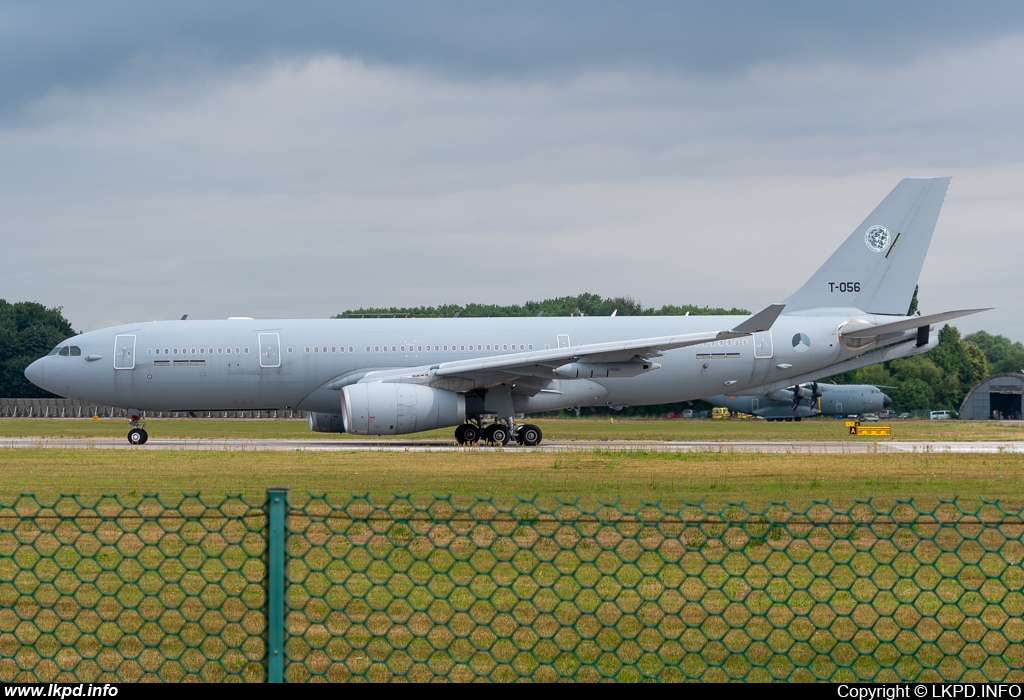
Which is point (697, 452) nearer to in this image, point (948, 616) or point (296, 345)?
point (296, 345)

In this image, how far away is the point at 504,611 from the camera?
6203mm

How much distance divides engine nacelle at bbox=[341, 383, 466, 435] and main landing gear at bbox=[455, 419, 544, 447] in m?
2.11

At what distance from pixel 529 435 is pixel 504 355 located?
2.33 metres

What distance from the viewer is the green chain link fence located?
5625mm

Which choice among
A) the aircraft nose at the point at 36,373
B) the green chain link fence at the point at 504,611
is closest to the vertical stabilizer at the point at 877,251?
the green chain link fence at the point at 504,611

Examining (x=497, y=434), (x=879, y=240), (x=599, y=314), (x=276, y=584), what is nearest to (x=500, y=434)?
(x=497, y=434)

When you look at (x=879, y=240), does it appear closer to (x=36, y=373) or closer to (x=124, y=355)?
(x=124, y=355)

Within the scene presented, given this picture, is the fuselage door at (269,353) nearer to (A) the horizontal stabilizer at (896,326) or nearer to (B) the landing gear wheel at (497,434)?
(B) the landing gear wheel at (497,434)

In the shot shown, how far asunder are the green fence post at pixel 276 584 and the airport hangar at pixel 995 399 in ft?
285

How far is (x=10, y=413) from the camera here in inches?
2405

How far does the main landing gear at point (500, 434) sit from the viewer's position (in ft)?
92.7

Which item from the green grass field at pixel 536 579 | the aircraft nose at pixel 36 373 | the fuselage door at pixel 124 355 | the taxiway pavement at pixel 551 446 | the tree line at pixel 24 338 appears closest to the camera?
the green grass field at pixel 536 579

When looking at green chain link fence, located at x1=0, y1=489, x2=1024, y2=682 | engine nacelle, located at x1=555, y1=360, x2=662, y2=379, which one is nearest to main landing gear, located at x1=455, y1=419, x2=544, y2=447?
engine nacelle, located at x1=555, y1=360, x2=662, y2=379

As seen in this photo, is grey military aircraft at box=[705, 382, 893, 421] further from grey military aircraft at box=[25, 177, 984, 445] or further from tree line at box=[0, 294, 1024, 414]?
grey military aircraft at box=[25, 177, 984, 445]
